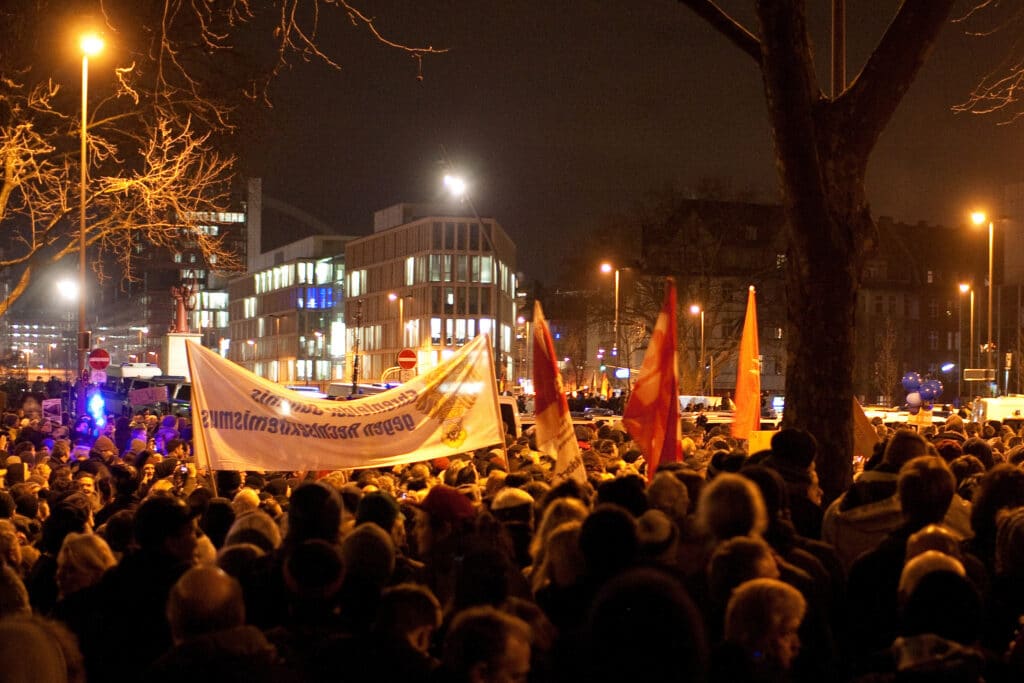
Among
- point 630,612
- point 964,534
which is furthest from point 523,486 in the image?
point 630,612

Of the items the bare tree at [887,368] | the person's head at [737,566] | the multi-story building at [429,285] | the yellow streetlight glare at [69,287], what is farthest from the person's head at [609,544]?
the multi-story building at [429,285]

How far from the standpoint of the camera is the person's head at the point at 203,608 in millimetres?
3775

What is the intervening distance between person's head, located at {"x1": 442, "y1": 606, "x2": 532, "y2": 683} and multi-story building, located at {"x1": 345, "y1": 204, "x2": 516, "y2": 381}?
8793cm

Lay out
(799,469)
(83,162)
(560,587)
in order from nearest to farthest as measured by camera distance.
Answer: (560,587) → (799,469) → (83,162)

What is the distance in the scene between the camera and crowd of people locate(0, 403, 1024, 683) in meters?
3.68

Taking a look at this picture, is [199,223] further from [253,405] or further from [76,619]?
[76,619]

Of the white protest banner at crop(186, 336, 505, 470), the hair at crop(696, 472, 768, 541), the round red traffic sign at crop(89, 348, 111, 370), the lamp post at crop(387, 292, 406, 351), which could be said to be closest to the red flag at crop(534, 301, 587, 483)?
the white protest banner at crop(186, 336, 505, 470)

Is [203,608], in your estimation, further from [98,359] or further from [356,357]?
[356,357]

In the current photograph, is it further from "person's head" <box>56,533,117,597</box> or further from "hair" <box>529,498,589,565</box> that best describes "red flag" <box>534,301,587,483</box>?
"person's head" <box>56,533,117,597</box>

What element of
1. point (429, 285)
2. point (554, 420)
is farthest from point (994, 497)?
point (429, 285)

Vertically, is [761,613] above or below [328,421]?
below

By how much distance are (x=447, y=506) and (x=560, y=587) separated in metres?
1.15

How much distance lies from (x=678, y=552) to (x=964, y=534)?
5.94 feet

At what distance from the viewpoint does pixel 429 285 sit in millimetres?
95750
